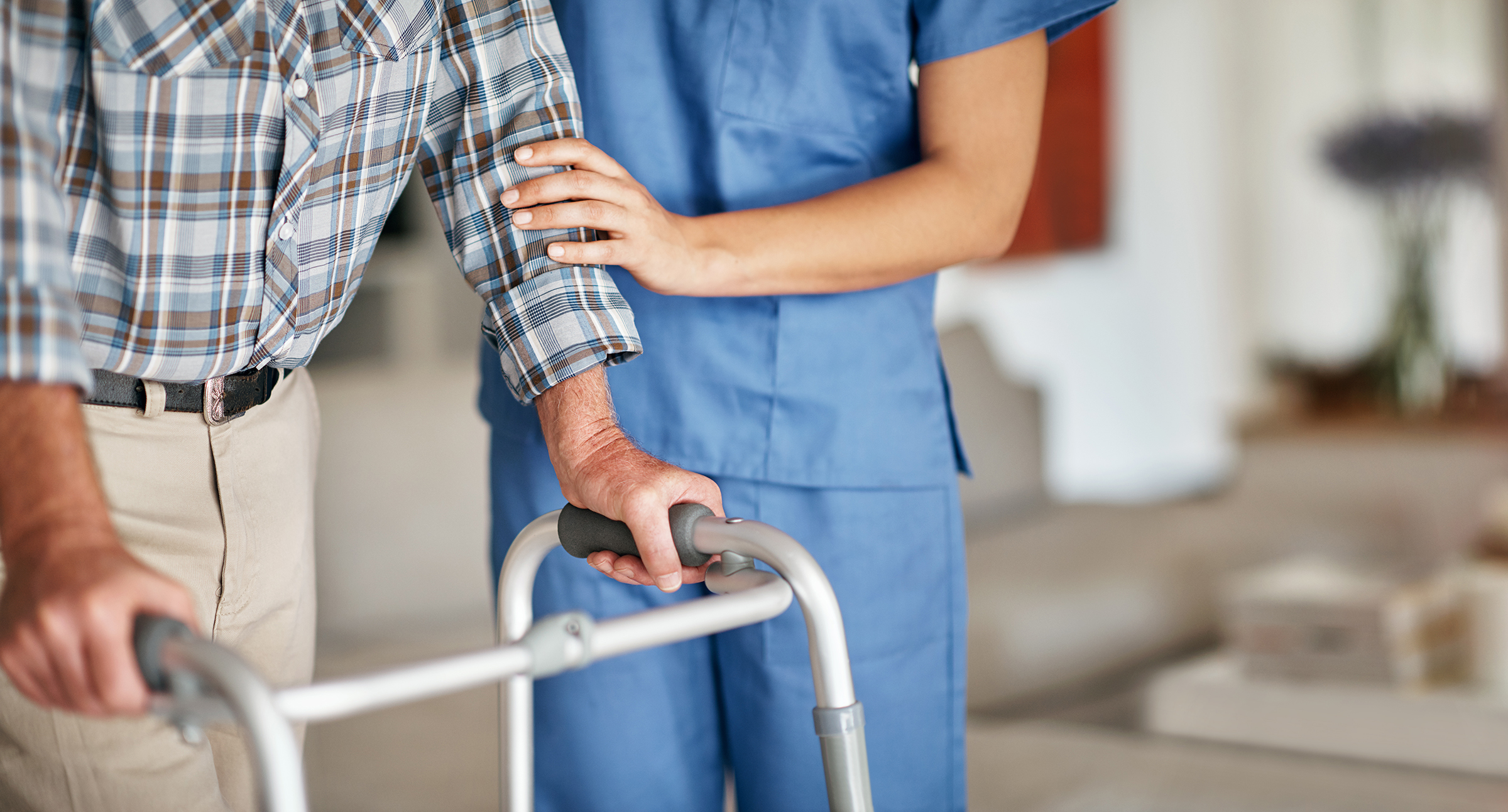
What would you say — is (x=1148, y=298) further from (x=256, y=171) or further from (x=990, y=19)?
(x=256, y=171)

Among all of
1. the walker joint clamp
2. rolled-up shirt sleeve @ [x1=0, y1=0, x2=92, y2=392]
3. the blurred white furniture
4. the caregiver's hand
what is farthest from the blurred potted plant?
rolled-up shirt sleeve @ [x1=0, y1=0, x2=92, y2=392]

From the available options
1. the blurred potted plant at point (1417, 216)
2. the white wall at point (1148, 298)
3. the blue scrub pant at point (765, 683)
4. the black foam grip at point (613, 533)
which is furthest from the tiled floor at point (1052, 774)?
the blurred potted plant at point (1417, 216)

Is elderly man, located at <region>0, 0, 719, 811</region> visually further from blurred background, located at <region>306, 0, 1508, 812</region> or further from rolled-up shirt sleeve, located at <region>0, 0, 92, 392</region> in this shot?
blurred background, located at <region>306, 0, 1508, 812</region>

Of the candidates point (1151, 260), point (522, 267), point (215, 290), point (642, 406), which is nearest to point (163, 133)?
point (215, 290)

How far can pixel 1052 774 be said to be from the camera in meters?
2.30

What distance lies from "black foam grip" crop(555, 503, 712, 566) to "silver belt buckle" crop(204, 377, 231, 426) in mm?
312

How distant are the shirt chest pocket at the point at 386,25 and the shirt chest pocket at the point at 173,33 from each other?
72mm

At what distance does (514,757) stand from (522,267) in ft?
1.18

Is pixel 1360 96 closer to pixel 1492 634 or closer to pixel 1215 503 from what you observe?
pixel 1215 503

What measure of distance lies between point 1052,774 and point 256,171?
6.22ft

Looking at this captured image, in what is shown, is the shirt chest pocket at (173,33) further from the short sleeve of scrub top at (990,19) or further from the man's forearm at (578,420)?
the short sleeve of scrub top at (990,19)

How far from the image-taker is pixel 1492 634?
7.27 ft

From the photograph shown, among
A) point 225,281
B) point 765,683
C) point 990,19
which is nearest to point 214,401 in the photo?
point 225,281

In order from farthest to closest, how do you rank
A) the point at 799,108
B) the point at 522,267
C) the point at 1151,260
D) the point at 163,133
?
1. the point at 1151,260
2. the point at 799,108
3. the point at 522,267
4. the point at 163,133
